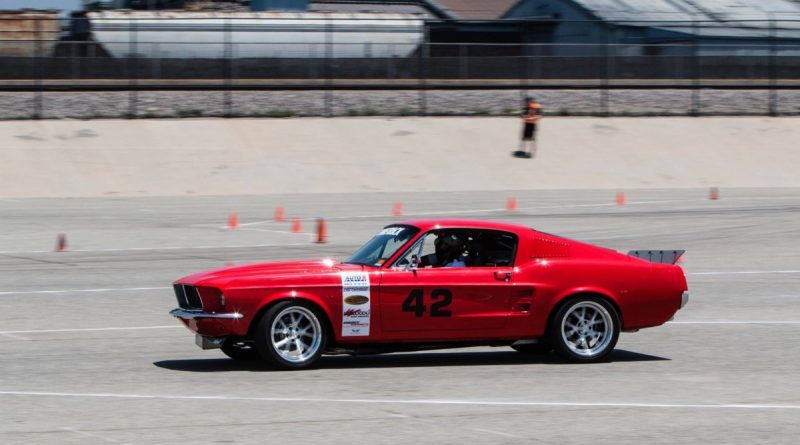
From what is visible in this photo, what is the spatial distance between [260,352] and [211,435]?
2.29 meters

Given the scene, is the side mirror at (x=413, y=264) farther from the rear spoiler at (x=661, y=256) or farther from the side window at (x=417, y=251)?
the rear spoiler at (x=661, y=256)

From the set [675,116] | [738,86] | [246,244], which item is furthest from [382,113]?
[246,244]

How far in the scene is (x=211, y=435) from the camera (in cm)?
750

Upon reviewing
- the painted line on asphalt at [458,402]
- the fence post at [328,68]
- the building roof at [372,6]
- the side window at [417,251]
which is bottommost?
the painted line on asphalt at [458,402]

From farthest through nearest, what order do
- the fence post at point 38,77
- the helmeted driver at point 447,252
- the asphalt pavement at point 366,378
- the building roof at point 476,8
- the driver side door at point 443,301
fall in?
the building roof at point 476,8, the fence post at point 38,77, the helmeted driver at point 447,252, the driver side door at point 443,301, the asphalt pavement at point 366,378

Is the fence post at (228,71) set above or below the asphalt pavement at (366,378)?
above

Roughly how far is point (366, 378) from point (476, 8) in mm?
68121

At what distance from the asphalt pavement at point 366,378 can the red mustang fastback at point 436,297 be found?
27 cm

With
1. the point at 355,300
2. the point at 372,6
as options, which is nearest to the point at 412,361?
the point at 355,300

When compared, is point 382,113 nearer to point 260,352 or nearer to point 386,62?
point 386,62

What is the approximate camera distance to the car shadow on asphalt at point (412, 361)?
404 inches

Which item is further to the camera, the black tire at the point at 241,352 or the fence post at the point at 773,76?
the fence post at the point at 773,76

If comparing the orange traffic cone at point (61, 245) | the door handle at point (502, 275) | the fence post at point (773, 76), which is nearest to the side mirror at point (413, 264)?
the door handle at point (502, 275)

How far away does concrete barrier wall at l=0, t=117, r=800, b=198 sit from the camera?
3306 centimetres
